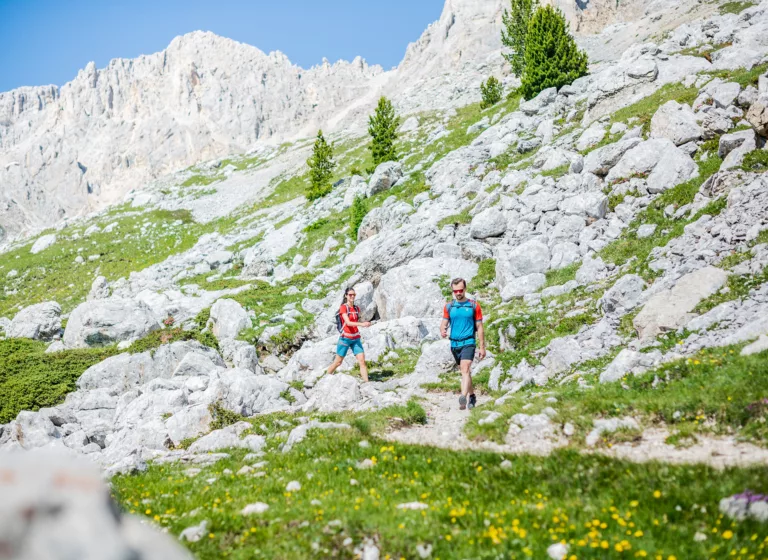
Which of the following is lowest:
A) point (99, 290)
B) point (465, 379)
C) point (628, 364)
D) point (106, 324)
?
point (628, 364)

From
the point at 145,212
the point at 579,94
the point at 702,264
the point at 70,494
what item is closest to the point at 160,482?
the point at 70,494

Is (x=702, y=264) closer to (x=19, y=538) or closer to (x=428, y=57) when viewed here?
(x=19, y=538)

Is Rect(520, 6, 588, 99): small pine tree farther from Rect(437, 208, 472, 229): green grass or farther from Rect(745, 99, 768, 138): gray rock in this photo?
Rect(745, 99, 768, 138): gray rock

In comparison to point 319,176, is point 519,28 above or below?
above

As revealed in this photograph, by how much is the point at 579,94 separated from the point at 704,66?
9800 mm

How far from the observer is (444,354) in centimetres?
1795

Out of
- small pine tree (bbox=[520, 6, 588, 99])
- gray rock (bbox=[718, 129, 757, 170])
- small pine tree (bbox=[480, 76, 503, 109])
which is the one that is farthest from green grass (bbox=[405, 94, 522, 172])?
gray rock (bbox=[718, 129, 757, 170])

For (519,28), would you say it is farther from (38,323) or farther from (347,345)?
(347,345)

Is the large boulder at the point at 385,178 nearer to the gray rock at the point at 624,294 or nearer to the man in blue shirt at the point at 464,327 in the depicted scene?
the gray rock at the point at 624,294

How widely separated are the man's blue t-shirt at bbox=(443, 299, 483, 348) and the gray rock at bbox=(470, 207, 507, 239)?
44.5 ft

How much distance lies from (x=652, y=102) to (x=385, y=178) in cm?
2154

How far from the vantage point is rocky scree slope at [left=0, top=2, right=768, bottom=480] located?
1299 centimetres

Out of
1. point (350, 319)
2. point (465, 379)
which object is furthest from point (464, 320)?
point (350, 319)

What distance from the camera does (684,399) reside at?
8.73 meters
